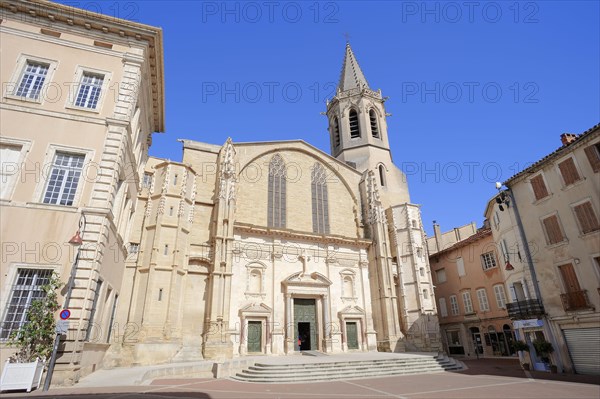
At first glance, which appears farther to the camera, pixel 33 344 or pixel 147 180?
pixel 147 180

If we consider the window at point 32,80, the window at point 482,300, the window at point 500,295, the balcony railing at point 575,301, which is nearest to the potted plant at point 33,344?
the window at point 32,80

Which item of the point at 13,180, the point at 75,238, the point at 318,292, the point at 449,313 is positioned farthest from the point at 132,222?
the point at 449,313

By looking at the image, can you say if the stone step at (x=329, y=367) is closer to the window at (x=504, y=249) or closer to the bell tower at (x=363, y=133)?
the window at (x=504, y=249)

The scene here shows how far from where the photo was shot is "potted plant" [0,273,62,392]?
8094 millimetres

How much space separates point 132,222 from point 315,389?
13.4 m

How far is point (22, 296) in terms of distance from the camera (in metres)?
9.35

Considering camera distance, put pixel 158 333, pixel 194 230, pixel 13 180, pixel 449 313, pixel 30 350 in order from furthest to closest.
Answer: pixel 449 313, pixel 194 230, pixel 158 333, pixel 13 180, pixel 30 350

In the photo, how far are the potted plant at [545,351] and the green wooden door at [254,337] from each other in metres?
14.1

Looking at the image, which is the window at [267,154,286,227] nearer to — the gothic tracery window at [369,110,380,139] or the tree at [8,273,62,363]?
the gothic tracery window at [369,110,380,139]

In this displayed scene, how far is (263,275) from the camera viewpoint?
69.2 feet

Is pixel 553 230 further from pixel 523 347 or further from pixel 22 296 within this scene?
pixel 22 296

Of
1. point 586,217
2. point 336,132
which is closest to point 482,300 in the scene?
point 586,217

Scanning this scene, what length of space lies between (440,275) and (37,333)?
94.1 feet

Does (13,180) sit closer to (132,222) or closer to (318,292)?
(132,222)
